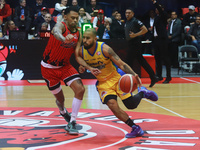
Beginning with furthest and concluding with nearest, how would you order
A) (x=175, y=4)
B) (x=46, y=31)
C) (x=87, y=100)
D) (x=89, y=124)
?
(x=175, y=4), (x=46, y=31), (x=87, y=100), (x=89, y=124)

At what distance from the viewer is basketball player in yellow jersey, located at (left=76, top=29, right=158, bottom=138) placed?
548 cm

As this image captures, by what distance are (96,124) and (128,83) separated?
1342mm

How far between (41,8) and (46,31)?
2.52m

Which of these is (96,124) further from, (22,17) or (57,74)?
(22,17)

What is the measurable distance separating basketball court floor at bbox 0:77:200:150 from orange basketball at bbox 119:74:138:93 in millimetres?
671

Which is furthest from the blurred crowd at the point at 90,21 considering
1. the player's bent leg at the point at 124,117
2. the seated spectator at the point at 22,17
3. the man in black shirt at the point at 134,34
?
the player's bent leg at the point at 124,117

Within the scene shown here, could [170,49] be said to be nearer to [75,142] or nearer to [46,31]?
[46,31]

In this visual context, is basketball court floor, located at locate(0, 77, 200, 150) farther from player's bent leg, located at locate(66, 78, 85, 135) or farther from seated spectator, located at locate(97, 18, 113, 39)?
seated spectator, located at locate(97, 18, 113, 39)

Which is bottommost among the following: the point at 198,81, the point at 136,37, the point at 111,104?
the point at 198,81

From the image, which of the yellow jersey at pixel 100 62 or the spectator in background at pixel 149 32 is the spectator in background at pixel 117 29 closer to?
the spectator in background at pixel 149 32

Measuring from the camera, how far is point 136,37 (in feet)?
35.9

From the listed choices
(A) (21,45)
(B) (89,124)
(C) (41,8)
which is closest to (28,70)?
(A) (21,45)

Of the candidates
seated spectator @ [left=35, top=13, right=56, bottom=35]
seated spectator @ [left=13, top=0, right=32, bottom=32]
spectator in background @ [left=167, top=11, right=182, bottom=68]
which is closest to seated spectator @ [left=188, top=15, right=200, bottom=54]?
spectator in background @ [left=167, top=11, right=182, bottom=68]

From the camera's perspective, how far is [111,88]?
5.65 metres
